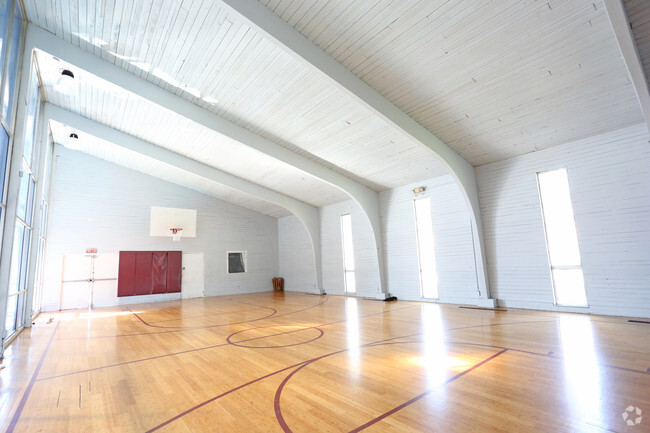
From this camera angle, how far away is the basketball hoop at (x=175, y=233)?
15.0m

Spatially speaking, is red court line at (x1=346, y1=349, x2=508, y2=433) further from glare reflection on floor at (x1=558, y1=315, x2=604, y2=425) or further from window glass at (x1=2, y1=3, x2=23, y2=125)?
window glass at (x1=2, y1=3, x2=23, y2=125)

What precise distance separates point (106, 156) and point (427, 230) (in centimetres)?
1317

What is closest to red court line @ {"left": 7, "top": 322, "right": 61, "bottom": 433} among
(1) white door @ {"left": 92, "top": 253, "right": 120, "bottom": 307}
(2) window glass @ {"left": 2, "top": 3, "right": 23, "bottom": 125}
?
(2) window glass @ {"left": 2, "top": 3, "right": 23, "bottom": 125}

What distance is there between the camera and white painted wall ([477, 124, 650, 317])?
680 centimetres

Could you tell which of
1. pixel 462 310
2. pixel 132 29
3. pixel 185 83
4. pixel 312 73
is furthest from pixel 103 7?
pixel 462 310

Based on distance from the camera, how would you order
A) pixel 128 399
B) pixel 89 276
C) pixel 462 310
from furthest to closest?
pixel 89 276 → pixel 462 310 → pixel 128 399

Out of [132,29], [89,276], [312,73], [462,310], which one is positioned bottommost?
[462,310]

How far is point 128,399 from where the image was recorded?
351 centimetres

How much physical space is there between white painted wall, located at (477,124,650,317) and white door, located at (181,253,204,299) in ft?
41.7

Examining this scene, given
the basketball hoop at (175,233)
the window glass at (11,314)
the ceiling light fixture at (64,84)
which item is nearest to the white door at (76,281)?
the basketball hoop at (175,233)

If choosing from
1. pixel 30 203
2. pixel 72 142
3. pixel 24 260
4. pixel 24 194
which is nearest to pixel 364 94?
pixel 24 194

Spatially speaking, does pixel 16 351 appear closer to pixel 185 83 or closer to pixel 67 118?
pixel 185 83

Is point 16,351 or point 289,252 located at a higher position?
point 289,252

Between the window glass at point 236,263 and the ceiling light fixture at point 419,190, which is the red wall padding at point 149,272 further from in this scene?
the ceiling light fixture at point 419,190
